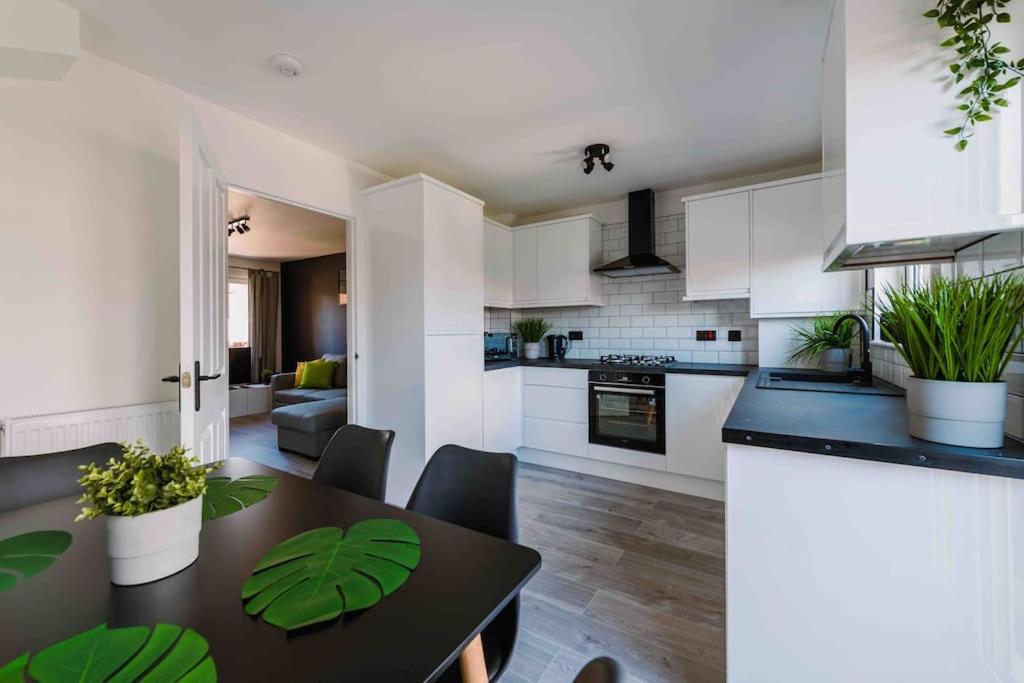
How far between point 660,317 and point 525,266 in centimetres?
138

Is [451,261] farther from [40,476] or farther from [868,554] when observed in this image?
[868,554]

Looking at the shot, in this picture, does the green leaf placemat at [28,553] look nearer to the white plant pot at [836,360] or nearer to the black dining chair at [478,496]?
the black dining chair at [478,496]

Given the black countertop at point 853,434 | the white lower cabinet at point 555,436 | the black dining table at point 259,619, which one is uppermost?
the black countertop at point 853,434

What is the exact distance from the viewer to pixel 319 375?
17.9 ft

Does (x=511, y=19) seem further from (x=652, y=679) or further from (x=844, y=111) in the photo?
(x=652, y=679)

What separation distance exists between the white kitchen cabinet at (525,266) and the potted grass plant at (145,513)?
335 centimetres

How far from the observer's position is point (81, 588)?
74 cm

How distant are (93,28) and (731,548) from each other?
122 inches

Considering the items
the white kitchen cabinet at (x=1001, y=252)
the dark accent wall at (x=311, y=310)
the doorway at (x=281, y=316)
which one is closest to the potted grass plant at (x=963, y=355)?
the white kitchen cabinet at (x=1001, y=252)

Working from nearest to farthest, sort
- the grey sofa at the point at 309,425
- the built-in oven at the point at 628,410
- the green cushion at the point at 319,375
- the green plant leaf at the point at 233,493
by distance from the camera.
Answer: the green plant leaf at the point at 233,493
the built-in oven at the point at 628,410
the grey sofa at the point at 309,425
the green cushion at the point at 319,375

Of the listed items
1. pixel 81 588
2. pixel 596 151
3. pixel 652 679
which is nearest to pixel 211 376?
pixel 81 588

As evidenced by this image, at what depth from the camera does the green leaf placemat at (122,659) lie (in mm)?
528

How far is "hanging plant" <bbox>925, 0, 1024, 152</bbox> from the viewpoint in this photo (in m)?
0.93

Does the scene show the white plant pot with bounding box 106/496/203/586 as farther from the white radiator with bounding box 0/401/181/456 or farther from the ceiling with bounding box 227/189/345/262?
the ceiling with bounding box 227/189/345/262
